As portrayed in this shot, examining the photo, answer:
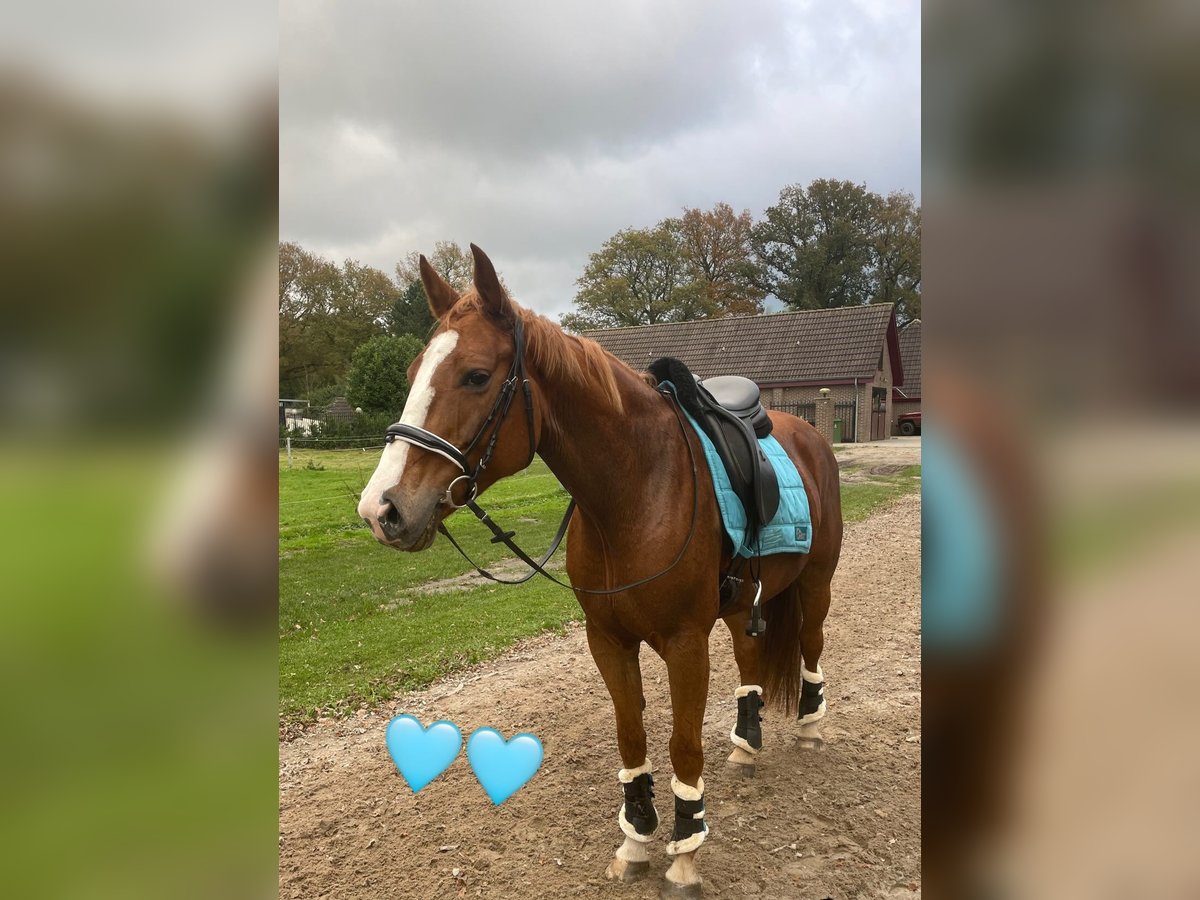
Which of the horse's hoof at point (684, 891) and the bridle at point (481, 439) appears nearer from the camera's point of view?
the bridle at point (481, 439)

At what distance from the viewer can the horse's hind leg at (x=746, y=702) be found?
393 centimetres

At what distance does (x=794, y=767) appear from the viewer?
3959 mm

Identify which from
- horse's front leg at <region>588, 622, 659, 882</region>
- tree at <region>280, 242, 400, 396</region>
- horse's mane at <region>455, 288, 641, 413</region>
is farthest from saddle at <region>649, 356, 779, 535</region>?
tree at <region>280, 242, 400, 396</region>

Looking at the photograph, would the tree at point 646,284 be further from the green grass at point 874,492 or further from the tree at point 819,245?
the green grass at point 874,492

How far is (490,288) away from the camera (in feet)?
7.50

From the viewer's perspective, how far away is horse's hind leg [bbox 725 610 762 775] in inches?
155

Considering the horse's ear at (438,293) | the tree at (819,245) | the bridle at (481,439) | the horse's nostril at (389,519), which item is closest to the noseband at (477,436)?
the bridle at (481,439)

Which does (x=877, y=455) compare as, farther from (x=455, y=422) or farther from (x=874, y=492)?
(x=455, y=422)

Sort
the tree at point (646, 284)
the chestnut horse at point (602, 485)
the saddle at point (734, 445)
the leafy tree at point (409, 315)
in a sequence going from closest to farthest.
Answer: the chestnut horse at point (602, 485) < the saddle at point (734, 445) < the tree at point (646, 284) < the leafy tree at point (409, 315)

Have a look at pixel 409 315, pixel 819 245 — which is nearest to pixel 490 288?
pixel 819 245

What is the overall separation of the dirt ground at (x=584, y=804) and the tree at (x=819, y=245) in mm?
9153

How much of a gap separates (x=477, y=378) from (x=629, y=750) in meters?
1.92

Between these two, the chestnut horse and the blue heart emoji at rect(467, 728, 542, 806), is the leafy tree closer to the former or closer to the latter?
the chestnut horse
